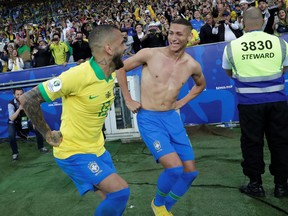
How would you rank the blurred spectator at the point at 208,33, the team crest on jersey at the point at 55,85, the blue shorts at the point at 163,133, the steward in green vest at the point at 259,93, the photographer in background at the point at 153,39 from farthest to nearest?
the photographer in background at the point at 153,39 < the blurred spectator at the point at 208,33 < the steward in green vest at the point at 259,93 < the blue shorts at the point at 163,133 < the team crest on jersey at the point at 55,85

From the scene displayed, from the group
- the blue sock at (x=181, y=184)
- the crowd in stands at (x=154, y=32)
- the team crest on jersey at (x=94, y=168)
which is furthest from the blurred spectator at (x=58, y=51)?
the team crest on jersey at (x=94, y=168)

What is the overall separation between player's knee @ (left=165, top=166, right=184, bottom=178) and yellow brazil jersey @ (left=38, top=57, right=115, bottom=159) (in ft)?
2.45

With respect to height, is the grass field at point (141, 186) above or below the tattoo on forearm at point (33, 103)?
below

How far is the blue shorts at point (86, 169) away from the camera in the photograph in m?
2.80

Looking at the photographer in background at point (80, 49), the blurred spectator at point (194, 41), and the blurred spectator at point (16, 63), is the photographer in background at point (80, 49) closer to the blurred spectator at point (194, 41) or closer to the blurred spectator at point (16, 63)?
the blurred spectator at point (16, 63)

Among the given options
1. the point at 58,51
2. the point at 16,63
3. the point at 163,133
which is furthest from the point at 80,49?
the point at 163,133

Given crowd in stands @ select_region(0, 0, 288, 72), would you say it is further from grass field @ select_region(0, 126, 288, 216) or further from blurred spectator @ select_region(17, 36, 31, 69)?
grass field @ select_region(0, 126, 288, 216)

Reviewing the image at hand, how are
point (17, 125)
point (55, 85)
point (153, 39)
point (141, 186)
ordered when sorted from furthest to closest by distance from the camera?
point (153, 39), point (17, 125), point (141, 186), point (55, 85)

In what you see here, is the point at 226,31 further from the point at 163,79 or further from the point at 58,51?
the point at 163,79

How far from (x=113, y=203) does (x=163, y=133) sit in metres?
0.96

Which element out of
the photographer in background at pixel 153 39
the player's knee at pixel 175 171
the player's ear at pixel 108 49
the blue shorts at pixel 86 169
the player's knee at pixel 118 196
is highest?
the player's ear at pixel 108 49

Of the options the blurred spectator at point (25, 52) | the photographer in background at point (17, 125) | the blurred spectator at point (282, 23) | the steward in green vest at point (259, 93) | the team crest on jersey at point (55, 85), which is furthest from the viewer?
the blurred spectator at point (25, 52)

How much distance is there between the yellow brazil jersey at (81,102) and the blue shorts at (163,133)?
68 centimetres

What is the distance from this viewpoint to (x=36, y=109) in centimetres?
268
